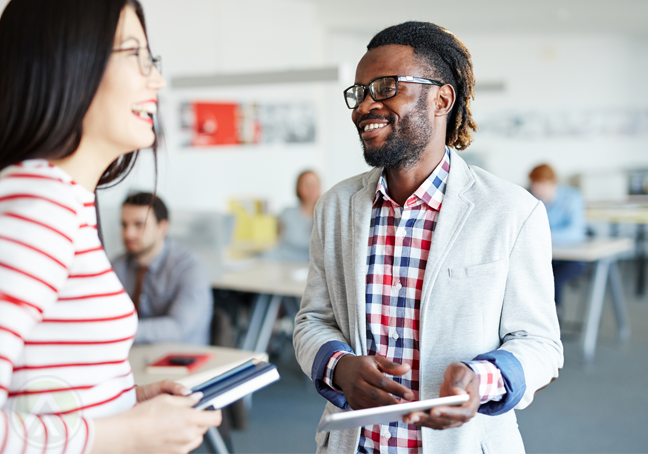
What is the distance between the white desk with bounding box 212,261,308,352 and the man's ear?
2434 millimetres

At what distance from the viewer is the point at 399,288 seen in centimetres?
116

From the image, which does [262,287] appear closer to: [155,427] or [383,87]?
[383,87]

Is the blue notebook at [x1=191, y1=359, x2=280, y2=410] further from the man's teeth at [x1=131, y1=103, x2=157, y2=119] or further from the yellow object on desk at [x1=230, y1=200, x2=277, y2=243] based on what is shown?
the yellow object on desk at [x1=230, y1=200, x2=277, y2=243]

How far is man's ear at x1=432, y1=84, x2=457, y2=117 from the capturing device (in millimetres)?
1200

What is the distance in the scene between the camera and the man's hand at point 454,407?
88cm

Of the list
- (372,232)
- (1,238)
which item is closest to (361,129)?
(372,232)

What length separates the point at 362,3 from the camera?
624 centimetres

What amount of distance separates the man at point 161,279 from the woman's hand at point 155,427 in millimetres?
1956

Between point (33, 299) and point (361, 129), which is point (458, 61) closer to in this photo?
point (361, 129)

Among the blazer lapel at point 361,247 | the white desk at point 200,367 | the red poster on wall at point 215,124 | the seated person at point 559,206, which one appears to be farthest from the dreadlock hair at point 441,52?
the red poster on wall at point 215,124

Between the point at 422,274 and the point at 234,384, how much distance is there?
45 cm

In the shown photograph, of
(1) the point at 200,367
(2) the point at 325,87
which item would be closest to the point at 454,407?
(1) the point at 200,367

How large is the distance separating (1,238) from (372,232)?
2.38 feet

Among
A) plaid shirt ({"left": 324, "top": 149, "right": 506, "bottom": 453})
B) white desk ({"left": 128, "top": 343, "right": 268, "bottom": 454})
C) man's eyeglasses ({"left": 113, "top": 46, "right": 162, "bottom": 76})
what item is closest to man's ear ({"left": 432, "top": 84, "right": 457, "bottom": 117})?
plaid shirt ({"left": 324, "top": 149, "right": 506, "bottom": 453})
